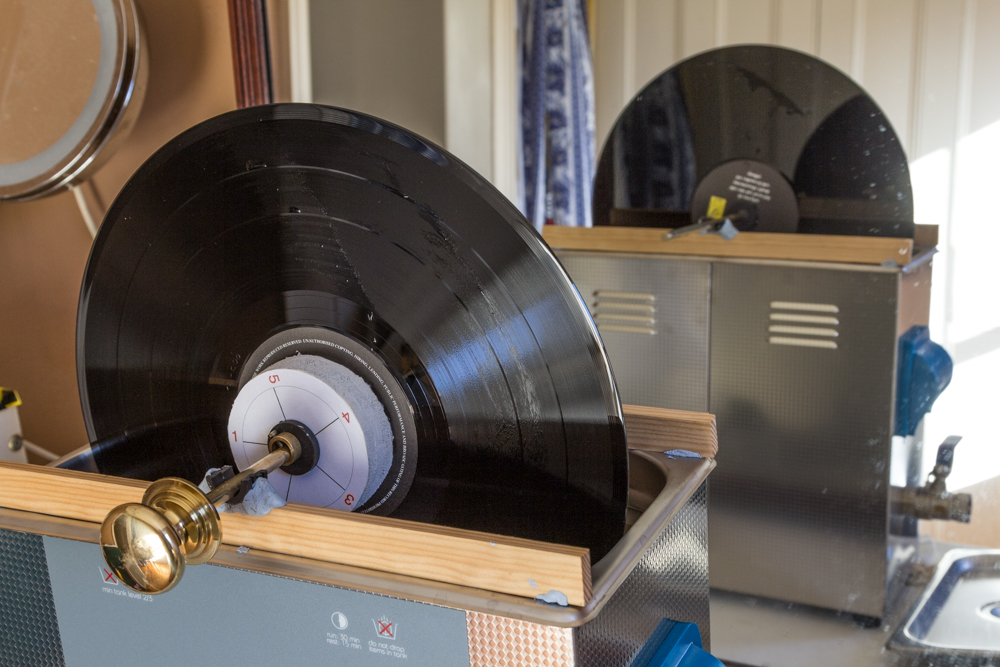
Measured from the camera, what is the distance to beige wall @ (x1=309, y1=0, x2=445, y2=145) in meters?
1.70

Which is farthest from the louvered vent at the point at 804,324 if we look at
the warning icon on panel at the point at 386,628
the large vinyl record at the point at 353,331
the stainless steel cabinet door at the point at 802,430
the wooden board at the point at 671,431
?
the warning icon on panel at the point at 386,628

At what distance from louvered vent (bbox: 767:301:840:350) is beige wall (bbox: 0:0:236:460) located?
767 mm

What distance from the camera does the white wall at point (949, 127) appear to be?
0.94 meters

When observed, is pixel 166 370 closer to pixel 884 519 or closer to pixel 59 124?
pixel 59 124

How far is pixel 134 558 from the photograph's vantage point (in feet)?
1.65

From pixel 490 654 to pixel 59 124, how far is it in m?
0.79

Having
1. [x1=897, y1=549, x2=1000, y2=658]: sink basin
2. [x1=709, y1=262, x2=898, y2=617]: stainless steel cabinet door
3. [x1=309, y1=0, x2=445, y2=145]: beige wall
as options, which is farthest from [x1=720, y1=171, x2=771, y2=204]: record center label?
[x1=309, y1=0, x2=445, y2=145]: beige wall

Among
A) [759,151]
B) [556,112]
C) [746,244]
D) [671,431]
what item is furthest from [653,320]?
[671,431]

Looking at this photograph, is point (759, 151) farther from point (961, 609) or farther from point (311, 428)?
point (311, 428)

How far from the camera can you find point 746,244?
1231 millimetres

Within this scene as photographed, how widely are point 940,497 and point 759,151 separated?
0.52 meters

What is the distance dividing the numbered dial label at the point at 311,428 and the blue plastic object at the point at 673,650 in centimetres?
23

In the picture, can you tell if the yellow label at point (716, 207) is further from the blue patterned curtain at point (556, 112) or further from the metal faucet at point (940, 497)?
the metal faucet at point (940, 497)

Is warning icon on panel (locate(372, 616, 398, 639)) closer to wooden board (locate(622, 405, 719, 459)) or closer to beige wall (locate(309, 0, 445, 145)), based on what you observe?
wooden board (locate(622, 405, 719, 459))
